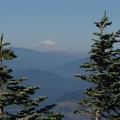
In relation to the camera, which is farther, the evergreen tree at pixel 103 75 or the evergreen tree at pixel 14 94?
the evergreen tree at pixel 103 75

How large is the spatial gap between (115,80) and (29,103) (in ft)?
24.0

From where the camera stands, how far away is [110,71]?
79.9 feet

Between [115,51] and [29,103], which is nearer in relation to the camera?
[29,103]

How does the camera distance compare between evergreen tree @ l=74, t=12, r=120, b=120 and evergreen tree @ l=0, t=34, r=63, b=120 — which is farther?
evergreen tree @ l=74, t=12, r=120, b=120

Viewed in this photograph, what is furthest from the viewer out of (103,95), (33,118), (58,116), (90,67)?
(90,67)

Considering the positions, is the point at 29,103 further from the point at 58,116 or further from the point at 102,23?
the point at 102,23

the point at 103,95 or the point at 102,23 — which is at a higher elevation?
the point at 102,23

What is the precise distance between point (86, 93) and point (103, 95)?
1.47 m

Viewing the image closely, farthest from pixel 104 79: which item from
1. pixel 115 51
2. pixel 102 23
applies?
pixel 102 23

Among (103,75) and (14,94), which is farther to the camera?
(103,75)

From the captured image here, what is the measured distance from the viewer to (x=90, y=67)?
25.2 metres

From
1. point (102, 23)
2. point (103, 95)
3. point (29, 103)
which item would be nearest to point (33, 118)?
point (29, 103)

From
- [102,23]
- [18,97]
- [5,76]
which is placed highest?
[102,23]

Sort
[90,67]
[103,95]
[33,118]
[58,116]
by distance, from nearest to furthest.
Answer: [33,118]
[58,116]
[103,95]
[90,67]
